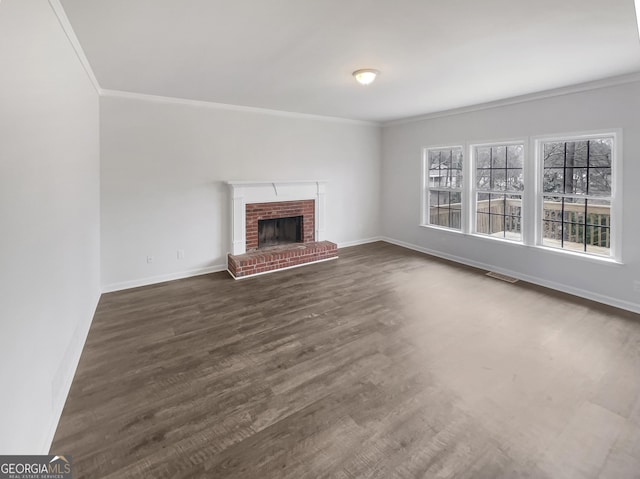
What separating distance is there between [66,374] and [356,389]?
2073mm

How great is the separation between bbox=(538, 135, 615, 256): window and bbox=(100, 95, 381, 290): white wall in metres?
3.60

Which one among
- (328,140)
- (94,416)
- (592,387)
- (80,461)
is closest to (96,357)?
(94,416)

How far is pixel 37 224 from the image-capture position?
171 centimetres

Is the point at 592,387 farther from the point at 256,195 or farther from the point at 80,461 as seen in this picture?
the point at 256,195

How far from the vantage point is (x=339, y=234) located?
6.50 m

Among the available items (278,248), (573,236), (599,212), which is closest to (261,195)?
(278,248)

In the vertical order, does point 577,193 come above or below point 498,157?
below

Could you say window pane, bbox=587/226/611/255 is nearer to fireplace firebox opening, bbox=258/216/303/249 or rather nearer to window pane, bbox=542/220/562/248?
window pane, bbox=542/220/562/248

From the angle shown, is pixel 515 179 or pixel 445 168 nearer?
pixel 515 179

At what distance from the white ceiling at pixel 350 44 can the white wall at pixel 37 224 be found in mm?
557

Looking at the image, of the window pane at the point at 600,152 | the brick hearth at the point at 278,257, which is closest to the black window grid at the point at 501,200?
the window pane at the point at 600,152

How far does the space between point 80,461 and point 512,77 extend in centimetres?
494

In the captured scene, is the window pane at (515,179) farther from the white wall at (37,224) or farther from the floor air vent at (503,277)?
the white wall at (37,224)

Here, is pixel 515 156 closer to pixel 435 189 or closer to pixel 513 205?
pixel 513 205
